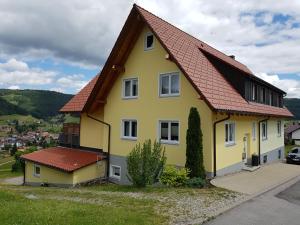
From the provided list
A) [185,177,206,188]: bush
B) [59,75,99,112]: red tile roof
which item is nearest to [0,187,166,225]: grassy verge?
[185,177,206,188]: bush

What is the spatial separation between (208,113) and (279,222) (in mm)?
7726

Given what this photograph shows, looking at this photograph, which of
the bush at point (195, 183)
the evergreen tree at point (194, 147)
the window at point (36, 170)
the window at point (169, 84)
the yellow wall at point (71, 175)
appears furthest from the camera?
the window at point (36, 170)

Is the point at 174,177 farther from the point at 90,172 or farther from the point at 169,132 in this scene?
the point at 90,172

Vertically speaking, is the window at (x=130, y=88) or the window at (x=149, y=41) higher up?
the window at (x=149, y=41)

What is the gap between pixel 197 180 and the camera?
15.0 metres

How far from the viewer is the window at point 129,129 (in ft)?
68.1

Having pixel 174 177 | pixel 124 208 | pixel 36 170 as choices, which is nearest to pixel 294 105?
pixel 36 170

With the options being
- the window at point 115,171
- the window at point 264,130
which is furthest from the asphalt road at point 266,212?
the window at point 264,130

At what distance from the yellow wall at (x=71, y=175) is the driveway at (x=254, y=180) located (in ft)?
29.6

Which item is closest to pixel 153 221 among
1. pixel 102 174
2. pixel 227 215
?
pixel 227 215

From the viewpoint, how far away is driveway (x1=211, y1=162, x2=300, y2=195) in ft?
46.4

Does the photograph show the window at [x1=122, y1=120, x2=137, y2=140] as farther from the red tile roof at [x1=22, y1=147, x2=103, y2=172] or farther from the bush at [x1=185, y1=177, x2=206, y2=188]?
the bush at [x1=185, y1=177, x2=206, y2=188]

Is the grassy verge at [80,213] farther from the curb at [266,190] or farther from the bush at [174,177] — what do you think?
the bush at [174,177]

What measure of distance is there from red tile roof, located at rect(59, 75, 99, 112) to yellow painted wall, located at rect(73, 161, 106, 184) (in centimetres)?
464
